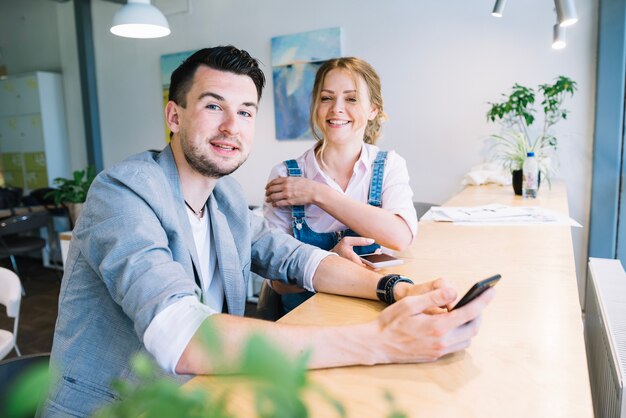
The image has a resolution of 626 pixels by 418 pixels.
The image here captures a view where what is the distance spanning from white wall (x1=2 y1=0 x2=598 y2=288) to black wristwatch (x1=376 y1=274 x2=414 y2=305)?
3.06 m

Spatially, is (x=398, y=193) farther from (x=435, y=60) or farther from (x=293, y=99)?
(x=293, y=99)

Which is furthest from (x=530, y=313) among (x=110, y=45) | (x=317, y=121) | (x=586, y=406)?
(x=110, y=45)

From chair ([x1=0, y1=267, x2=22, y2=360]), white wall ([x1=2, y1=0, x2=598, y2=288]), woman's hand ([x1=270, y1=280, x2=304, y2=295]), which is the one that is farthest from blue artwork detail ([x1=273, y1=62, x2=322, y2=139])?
woman's hand ([x1=270, y1=280, x2=304, y2=295])

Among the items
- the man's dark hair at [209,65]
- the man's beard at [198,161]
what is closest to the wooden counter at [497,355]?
the man's beard at [198,161]

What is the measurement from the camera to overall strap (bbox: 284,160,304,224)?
1894 mm

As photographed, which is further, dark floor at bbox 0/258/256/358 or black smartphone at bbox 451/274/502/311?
dark floor at bbox 0/258/256/358

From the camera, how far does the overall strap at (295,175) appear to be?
189cm

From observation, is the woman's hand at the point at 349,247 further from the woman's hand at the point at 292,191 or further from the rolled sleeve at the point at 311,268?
the woman's hand at the point at 292,191

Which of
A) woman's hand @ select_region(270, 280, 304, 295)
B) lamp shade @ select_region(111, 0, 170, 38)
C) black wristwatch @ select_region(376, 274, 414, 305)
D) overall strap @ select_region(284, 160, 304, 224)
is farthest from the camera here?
lamp shade @ select_region(111, 0, 170, 38)

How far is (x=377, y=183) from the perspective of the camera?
193 centimetres

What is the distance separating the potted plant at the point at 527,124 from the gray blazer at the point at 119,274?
2.31m

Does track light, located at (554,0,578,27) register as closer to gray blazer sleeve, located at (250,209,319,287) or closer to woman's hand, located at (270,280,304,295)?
gray blazer sleeve, located at (250,209,319,287)

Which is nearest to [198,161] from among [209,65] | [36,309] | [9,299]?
[209,65]

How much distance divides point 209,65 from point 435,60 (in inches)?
122
